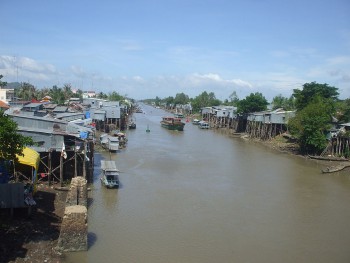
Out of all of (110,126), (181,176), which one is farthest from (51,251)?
(110,126)

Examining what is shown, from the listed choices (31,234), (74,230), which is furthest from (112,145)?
(74,230)

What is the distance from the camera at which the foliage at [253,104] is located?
172ft

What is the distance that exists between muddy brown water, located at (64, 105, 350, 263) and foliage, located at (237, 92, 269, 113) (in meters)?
22.5

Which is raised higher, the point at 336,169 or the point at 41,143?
the point at 41,143

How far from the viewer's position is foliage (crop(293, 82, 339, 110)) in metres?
40.7

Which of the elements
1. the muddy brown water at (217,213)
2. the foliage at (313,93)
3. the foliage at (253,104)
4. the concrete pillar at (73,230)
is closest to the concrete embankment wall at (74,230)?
the concrete pillar at (73,230)

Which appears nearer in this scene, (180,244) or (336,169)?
(180,244)

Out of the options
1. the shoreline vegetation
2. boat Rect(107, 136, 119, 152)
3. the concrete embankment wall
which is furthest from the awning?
boat Rect(107, 136, 119, 152)

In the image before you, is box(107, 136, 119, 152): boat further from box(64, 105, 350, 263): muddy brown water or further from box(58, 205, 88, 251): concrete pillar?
box(58, 205, 88, 251): concrete pillar

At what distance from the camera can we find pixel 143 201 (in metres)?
18.8

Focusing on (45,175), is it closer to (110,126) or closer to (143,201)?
(143,201)

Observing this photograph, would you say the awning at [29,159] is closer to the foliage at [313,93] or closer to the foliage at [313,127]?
the foliage at [313,127]

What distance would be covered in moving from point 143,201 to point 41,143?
6293 millimetres

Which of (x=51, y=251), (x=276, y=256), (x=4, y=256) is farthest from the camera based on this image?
(x=276, y=256)
